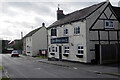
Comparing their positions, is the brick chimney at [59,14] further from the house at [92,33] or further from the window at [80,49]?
the window at [80,49]

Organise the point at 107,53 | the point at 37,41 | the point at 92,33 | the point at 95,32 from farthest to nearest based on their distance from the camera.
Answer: the point at 37,41 < the point at 95,32 < the point at 92,33 < the point at 107,53

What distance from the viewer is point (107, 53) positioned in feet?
65.6

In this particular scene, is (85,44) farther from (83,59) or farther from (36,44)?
(36,44)

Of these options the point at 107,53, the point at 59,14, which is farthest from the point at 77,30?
the point at 59,14

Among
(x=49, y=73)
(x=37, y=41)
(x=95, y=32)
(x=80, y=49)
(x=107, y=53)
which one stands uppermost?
(x=95, y=32)

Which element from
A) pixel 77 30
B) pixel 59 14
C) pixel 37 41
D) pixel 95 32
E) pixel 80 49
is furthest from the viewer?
pixel 37 41

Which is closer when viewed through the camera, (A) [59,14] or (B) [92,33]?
(B) [92,33]

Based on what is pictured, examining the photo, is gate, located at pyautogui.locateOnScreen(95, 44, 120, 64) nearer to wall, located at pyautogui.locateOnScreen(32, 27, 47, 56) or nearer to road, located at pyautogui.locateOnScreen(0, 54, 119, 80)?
road, located at pyautogui.locateOnScreen(0, 54, 119, 80)

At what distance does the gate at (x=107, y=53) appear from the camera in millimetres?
19688

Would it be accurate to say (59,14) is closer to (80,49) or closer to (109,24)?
(80,49)

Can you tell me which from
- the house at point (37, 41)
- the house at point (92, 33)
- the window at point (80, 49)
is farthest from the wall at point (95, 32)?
the house at point (37, 41)

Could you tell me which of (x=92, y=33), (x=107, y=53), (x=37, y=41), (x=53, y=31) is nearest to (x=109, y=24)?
(x=92, y=33)

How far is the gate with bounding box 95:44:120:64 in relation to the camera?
64.6 ft

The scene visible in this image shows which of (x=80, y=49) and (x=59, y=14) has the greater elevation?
(x=59, y=14)
